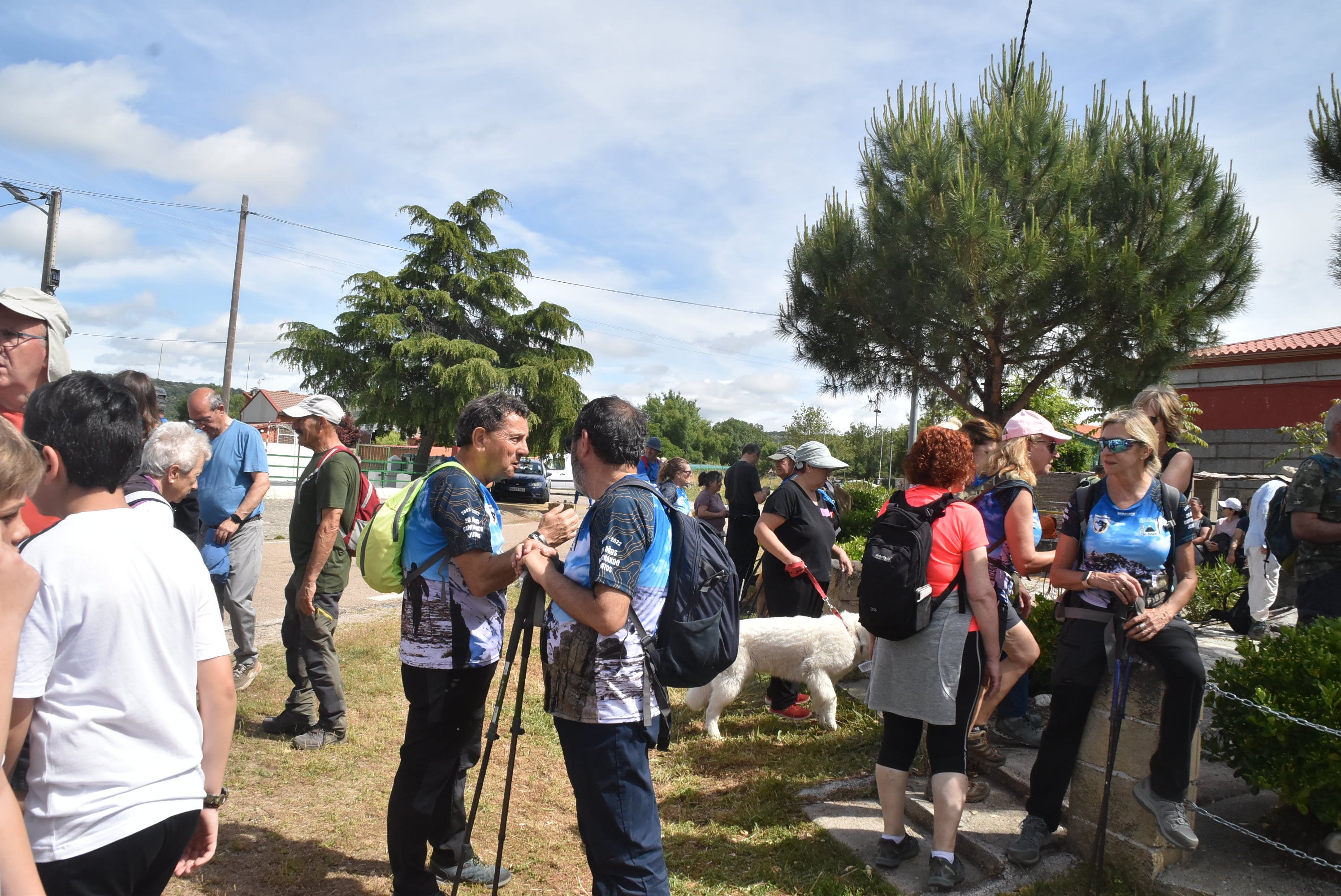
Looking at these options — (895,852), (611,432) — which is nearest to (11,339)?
(611,432)

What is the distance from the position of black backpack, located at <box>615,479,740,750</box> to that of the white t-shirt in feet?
3.72

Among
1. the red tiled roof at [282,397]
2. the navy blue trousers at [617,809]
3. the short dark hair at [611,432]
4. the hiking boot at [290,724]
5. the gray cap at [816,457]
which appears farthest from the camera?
the red tiled roof at [282,397]

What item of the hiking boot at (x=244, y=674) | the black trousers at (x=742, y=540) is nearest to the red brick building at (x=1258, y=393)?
the black trousers at (x=742, y=540)

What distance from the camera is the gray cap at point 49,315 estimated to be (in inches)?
94.5

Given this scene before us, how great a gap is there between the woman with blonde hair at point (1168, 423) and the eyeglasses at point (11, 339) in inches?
164

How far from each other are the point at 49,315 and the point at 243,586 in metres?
3.30

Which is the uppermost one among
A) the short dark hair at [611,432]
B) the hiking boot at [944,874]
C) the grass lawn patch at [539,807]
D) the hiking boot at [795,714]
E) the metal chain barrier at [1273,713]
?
the short dark hair at [611,432]

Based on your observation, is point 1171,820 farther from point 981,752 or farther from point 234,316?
point 234,316

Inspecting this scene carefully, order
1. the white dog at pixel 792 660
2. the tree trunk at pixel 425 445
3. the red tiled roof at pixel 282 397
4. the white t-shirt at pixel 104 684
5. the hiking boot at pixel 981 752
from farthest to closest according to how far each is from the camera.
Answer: the red tiled roof at pixel 282 397, the tree trunk at pixel 425 445, the white dog at pixel 792 660, the hiking boot at pixel 981 752, the white t-shirt at pixel 104 684

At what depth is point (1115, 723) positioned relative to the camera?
312cm

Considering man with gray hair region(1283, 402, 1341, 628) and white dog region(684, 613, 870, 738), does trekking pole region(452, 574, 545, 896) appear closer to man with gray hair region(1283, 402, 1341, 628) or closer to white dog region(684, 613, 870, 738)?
white dog region(684, 613, 870, 738)

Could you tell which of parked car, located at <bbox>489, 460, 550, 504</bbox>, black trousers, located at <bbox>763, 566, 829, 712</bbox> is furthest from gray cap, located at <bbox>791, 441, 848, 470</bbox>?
parked car, located at <bbox>489, 460, 550, 504</bbox>

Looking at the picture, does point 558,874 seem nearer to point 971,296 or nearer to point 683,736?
point 683,736

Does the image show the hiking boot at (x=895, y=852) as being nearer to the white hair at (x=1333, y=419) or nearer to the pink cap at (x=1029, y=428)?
the pink cap at (x=1029, y=428)
